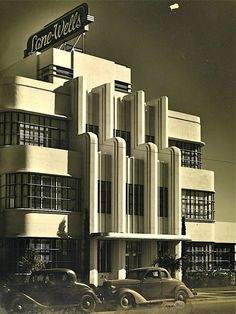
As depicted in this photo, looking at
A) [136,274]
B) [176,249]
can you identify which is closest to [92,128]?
[136,274]

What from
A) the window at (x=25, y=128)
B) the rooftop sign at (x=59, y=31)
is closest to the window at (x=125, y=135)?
the window at (x=25, y=128)

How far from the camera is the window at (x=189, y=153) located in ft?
19.5

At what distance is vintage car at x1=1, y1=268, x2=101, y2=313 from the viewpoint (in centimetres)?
514

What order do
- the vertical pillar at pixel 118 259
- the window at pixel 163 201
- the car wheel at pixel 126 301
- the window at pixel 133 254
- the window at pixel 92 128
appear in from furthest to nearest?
the window at pixel 163 201, the car wheel at pixel 126 301, the window at pixel 133 254, the vertical pillar at pixel 118 259, the window at pixel 92 128

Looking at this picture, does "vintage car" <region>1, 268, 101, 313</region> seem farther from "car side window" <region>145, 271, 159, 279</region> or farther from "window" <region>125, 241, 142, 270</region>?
"car side window" <region>145, 271, 159, 279</region>

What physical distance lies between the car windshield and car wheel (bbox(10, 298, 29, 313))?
3.03ft

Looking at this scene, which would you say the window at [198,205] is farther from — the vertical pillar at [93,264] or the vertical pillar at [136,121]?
the vertical pillar at [93,264]

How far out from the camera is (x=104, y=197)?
5.43m

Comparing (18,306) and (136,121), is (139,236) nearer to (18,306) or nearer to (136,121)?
(136,121)

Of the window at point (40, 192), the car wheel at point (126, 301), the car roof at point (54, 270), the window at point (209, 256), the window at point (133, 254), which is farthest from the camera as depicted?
the window at point (209, 256)

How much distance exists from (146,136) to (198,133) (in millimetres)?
736

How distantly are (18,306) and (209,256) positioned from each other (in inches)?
76.5

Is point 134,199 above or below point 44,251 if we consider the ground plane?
above

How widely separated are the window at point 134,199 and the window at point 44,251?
21.5 inches
